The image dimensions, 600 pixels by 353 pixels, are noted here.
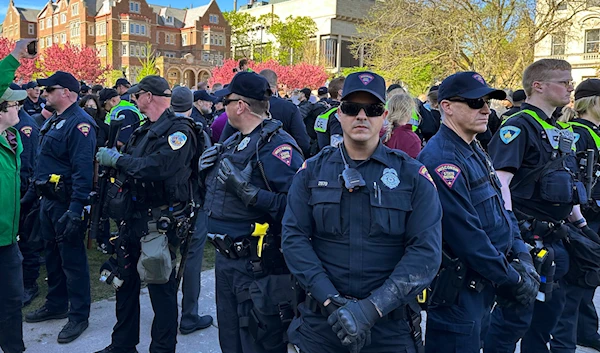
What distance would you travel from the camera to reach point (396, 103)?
4660 millimetres

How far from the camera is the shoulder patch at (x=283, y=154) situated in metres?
3.24

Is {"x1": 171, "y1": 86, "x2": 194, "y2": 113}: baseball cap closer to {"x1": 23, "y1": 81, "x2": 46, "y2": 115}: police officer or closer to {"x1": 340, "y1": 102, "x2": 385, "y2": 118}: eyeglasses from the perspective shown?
{"x1": 340, "y1": 102, "x2": 385, "y2": 118}: eyeglasses

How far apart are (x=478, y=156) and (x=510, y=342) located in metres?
1.45

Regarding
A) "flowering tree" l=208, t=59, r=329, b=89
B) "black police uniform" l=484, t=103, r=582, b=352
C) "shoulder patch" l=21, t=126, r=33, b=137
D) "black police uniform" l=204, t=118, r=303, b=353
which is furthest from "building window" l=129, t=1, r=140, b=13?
"black police uniform" l=484, t=103, r=582, b=352

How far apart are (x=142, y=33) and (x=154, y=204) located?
240 ft

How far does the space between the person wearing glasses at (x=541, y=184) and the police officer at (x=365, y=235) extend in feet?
4.02

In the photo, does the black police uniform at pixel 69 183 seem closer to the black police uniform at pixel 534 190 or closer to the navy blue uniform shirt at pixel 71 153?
the navy blue uniform shirt at pixel 71 153

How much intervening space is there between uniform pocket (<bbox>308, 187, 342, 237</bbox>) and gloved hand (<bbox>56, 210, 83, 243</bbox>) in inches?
110

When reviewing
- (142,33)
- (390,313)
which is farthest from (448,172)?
(142,33)

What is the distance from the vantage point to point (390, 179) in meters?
2.36

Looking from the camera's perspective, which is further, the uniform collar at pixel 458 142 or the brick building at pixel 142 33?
the brick building at pixel 142 33

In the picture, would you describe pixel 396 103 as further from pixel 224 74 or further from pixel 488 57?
pixel 224 74

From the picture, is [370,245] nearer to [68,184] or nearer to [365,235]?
[365,235]

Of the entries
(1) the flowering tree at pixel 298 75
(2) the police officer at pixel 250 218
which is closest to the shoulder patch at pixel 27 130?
(2) the police officer at pixel 250 218
